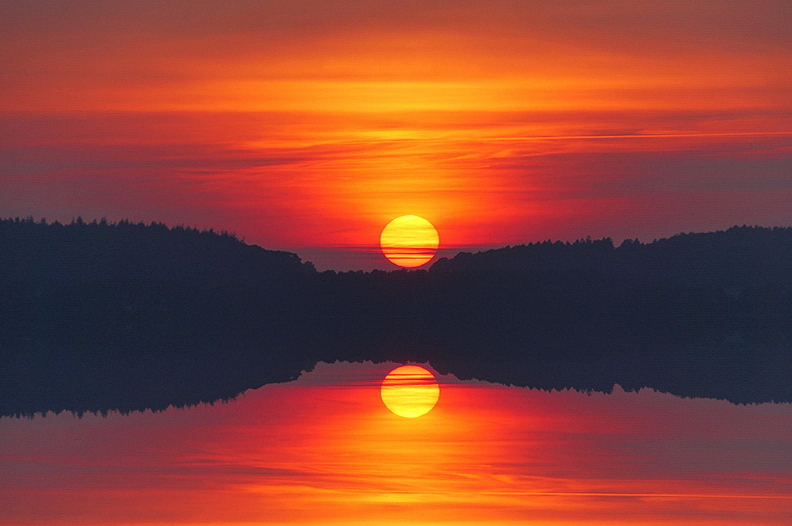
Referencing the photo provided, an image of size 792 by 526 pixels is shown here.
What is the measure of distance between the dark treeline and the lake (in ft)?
7.06

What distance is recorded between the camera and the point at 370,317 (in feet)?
160

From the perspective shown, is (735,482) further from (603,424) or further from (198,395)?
(198,395)

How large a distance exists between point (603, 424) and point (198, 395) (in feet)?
19.8

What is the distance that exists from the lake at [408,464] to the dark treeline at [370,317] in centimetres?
215

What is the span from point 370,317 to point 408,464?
36195 mm

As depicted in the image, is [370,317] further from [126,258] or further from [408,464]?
[408,464]

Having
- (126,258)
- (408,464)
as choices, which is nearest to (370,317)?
(126,258)

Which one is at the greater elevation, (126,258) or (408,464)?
(126,258)

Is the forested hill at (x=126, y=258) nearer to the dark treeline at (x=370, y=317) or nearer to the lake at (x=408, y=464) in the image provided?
the dark treeline at (x=370, y=317)

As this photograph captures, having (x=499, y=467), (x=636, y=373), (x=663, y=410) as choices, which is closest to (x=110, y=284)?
(x=636, y=373)

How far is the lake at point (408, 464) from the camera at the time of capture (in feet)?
34.0

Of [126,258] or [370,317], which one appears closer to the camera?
[370,317]

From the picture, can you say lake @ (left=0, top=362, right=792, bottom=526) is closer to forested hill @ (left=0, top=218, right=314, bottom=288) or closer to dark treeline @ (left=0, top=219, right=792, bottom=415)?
dark treeline @ (left=0, top=219, right=792, bottom=415)

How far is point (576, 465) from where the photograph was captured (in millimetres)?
12320
